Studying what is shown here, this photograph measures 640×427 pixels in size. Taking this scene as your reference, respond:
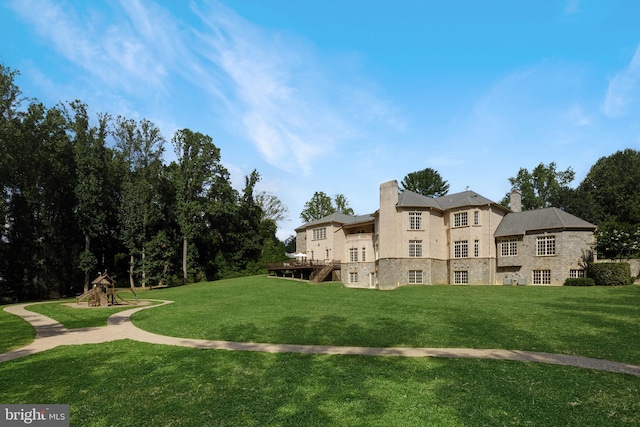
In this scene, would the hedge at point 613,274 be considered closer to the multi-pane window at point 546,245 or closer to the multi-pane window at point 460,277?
the multi-pane window at point 546,245

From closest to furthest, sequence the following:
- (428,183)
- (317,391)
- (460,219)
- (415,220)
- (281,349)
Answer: (317,391), (281,349), (415,220), (460,219), (428,183)

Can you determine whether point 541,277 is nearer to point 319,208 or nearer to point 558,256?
point 558,256

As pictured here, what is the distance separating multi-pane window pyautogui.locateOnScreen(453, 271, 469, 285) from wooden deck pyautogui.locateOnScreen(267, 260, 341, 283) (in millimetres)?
13372

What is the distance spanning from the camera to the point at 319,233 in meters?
47.6

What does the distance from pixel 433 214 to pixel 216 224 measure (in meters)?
32.2

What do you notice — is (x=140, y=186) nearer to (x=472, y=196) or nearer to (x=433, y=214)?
(x=433, y=214)

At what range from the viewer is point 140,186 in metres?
42.3

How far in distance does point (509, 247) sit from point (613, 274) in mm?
8173

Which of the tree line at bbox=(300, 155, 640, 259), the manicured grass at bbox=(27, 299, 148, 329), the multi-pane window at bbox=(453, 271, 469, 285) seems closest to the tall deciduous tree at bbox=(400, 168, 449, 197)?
the tree line at bbox=(300, 155, 640, 259)

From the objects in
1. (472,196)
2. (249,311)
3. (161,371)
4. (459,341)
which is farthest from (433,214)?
(161,371)

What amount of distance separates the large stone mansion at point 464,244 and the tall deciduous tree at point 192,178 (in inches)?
859

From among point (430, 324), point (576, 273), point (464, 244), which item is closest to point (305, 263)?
point (464, 244)

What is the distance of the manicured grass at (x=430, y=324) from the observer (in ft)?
35.5

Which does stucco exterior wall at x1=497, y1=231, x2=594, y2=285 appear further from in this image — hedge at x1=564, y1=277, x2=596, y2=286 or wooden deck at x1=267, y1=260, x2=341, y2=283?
wooden deck at x1=267, y1=260, x2=341, y2=283
